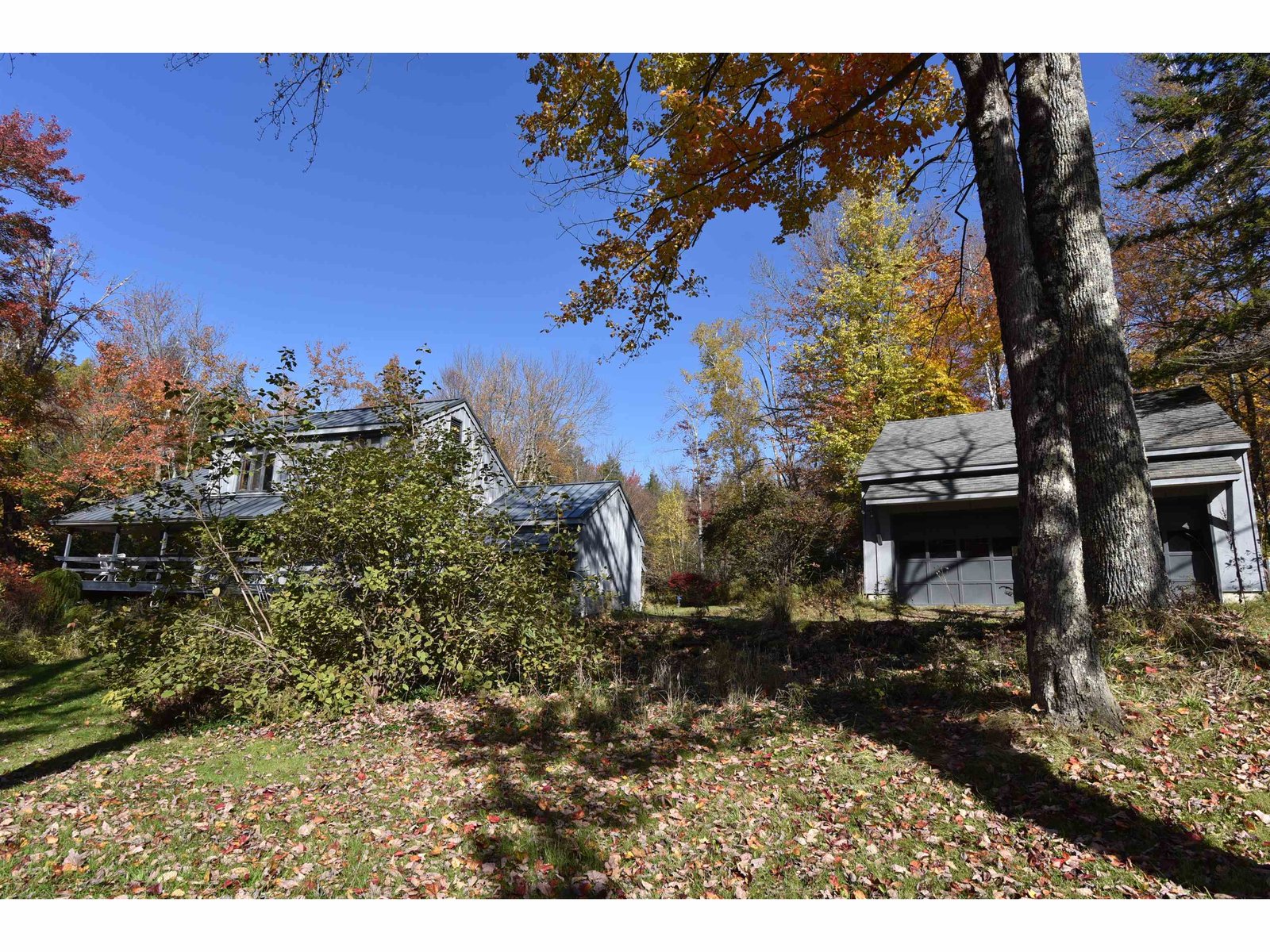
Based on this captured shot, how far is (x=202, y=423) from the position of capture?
6832 millimetres

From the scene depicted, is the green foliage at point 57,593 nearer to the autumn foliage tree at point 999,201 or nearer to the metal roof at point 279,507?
the metal roof at point 279,507

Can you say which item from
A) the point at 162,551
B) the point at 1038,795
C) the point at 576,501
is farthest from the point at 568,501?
the point at 1038,795

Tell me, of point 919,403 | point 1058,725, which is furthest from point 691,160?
point 919,403

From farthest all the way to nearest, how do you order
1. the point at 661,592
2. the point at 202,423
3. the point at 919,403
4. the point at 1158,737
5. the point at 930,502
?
the point at 661,592 < the point at 919,403 < the point at 930,502 < the point at 202,423 < the point at 1158,737

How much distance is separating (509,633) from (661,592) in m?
16.3

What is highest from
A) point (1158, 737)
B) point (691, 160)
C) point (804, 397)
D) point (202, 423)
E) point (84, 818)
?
point (804, 397)

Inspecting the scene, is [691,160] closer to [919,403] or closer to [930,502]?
[930,502]

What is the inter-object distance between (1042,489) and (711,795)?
133 inches

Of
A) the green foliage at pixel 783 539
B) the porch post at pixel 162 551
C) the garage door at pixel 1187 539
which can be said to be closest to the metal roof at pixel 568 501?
the porch post at pixel 162 551

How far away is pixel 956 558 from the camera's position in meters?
15.5

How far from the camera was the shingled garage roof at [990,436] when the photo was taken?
13133 millimetres

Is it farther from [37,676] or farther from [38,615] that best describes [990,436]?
[38,615]

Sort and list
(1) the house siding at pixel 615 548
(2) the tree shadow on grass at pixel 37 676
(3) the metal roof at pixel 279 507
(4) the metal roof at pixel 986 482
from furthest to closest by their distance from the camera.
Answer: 1. (1) the house siding at pixel 615 548
2. (4) the metal roof at pixel 986 482
3. (2) the tree shadow on grass at pixel 37 676
4. (3) the metal roof at pixel 279 507

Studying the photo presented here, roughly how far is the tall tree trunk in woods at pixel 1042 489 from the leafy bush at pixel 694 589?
48.8ft
